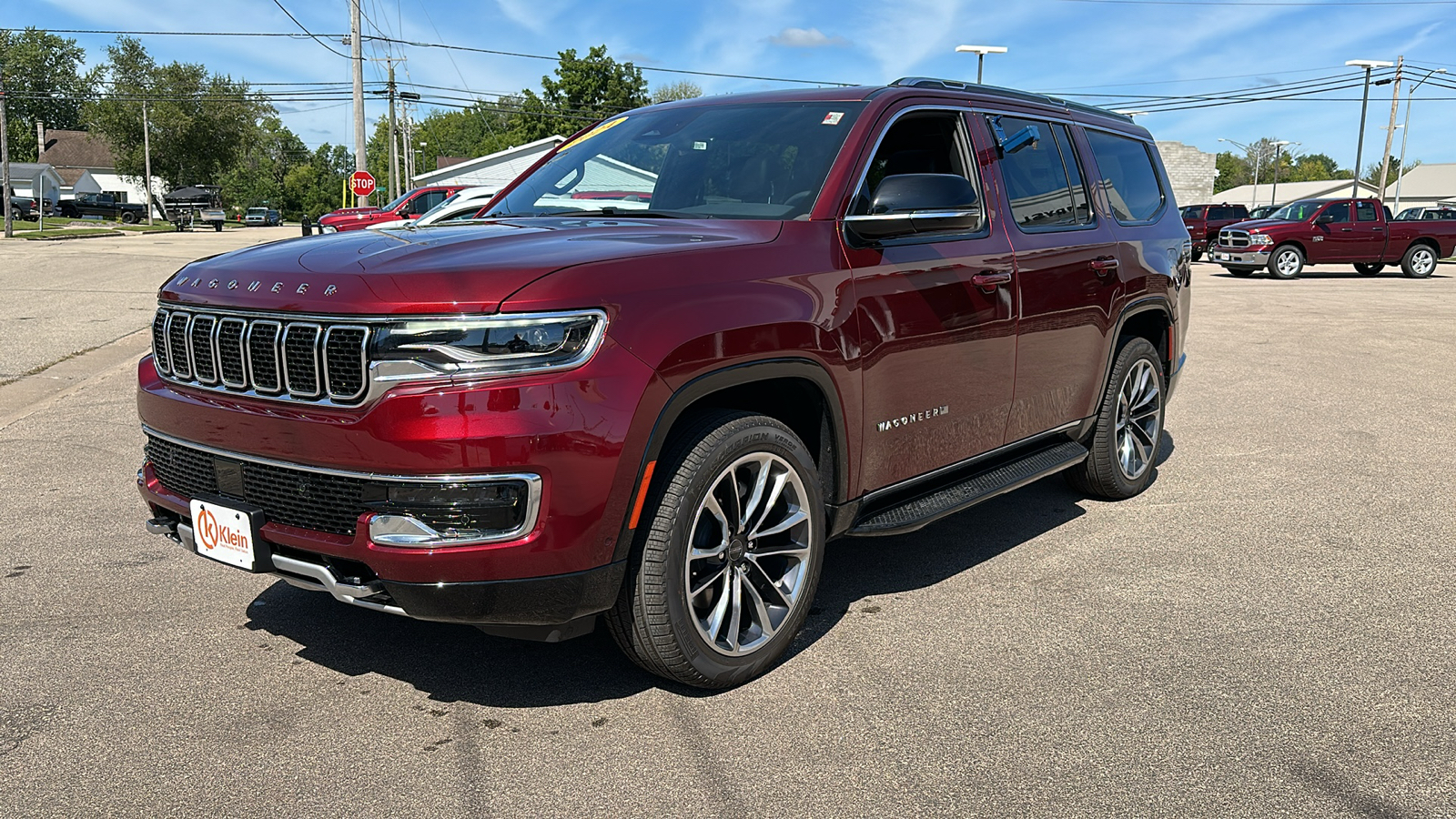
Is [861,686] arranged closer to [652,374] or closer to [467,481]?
[652,374]

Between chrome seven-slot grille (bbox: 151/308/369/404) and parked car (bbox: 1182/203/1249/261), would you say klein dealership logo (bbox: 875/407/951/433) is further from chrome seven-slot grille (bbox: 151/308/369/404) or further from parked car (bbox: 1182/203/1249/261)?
parked car (bbox: 1182/203/1249/261)

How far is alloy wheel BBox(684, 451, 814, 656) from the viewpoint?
352 cm

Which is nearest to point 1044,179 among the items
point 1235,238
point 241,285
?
point 241,285

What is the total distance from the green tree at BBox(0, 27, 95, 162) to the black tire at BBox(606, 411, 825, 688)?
4595 inches

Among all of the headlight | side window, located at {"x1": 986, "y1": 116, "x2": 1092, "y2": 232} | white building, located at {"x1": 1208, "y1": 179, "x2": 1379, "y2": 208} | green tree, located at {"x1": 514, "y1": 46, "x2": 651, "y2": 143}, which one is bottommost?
the headlight

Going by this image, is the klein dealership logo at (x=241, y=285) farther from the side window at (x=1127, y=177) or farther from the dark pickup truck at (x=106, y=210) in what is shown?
the dark pickup truck at (x=106, y=210)

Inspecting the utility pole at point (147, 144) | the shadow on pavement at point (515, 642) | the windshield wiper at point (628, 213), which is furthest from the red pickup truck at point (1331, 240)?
the utility pole at point (147, 144)

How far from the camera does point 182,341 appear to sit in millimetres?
3488

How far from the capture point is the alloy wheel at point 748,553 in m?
3.52

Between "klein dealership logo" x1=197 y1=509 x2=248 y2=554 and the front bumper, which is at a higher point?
the front bumper

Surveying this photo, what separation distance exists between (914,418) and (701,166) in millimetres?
1281

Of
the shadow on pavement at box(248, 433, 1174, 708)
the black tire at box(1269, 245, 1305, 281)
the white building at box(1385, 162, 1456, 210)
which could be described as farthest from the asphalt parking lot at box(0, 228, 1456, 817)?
the white building at box(1385, 162, 1456, 210)

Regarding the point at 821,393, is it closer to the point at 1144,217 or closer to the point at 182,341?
the point at 182,341

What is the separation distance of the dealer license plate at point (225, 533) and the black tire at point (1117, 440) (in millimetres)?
4003
